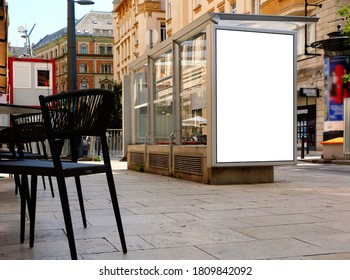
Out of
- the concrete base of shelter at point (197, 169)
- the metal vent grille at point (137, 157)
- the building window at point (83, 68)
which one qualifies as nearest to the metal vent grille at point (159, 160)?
the concrete base of shelter at point (197, 169)

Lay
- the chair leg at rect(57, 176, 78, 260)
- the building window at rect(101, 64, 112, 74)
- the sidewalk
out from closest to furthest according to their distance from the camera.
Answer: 1. the chair leg at rect(57, 176, 78, 260)
2. the sidewalk
3. the building window at rect(101, 64, 112, 74)

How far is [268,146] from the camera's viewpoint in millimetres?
8445

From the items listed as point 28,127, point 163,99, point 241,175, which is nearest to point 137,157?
point 163,99

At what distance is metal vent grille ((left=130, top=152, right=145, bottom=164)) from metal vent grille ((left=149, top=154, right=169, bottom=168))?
26.0 inches

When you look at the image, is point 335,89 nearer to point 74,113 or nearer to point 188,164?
point 188,164

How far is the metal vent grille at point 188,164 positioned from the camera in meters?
8.59

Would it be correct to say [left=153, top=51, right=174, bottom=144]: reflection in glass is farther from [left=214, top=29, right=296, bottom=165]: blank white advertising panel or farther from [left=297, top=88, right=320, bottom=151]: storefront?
[left=297, top=88, right=320, bottom=151]: storefront

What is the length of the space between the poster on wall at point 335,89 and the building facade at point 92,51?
65.7m

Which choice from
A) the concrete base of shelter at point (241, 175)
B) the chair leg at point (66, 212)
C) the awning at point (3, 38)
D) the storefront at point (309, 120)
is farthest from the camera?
the storefront at point (309, 120)

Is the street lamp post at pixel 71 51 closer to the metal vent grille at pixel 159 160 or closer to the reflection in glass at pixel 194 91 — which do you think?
the metal vent grille at pixel 159 160

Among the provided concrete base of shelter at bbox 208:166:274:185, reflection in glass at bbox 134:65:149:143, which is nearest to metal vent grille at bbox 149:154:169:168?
reflection in glass at bbox 134:65:149:143

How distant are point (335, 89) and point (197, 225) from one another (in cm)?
2261

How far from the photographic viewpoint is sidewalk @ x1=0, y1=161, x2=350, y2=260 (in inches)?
137

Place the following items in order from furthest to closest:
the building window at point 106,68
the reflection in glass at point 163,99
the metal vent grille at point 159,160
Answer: the building window at point 106,68 → the metal vent grille at point 159,160 → the reflection in glass at point 163,99
